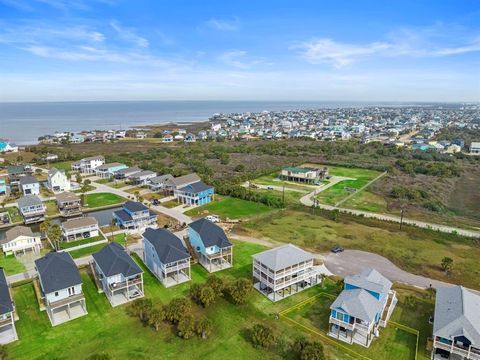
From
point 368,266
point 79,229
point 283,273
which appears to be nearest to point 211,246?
point 283,273

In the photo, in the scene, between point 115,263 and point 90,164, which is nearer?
point 115,263

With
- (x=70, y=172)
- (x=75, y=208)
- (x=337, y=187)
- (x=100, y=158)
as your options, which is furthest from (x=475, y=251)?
(x=70, y=172)

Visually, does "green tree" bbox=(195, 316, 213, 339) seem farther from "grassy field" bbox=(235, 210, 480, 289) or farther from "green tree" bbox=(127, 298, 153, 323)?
"grassy field" bbox=(235, 210, 480, 289)

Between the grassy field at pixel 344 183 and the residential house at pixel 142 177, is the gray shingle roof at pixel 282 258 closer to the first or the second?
the grassy field at pixel 344 183

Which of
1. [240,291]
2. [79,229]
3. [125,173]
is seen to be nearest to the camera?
[240,291]

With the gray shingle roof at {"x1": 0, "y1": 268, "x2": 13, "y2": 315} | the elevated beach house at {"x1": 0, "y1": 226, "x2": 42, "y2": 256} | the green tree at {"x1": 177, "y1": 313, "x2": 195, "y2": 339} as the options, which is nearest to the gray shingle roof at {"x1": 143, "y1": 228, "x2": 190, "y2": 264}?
the green tree at {"x1": 177, "y1": 313, "x2": 195, "y2": 339}

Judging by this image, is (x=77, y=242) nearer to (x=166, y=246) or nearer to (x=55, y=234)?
(x=55, y=234)

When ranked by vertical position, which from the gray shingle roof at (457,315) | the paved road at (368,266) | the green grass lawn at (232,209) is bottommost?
the paved road at (368,266)

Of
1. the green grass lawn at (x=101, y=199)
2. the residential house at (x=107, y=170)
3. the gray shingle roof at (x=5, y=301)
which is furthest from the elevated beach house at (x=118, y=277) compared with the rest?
the residential house at (x=107, y=170)
